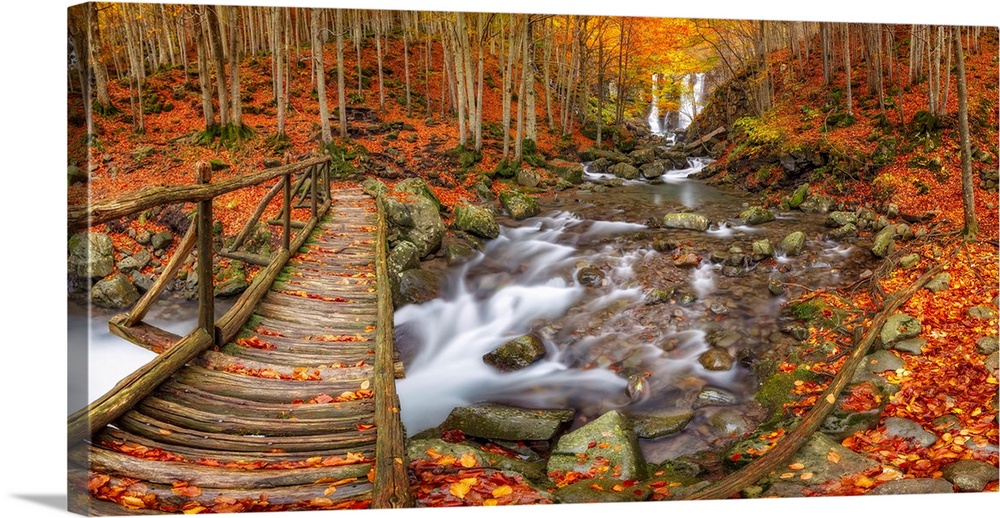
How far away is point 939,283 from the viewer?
321 cm

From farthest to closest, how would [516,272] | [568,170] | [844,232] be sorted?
[568,170], [516,272], [844,232]

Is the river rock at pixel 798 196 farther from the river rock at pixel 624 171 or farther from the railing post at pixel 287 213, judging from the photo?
the railing post at pixel 287 213

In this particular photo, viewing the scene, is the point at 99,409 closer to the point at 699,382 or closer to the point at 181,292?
the point at 181,292

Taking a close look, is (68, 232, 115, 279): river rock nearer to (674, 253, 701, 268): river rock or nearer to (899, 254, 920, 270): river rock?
(674, 253, 701, 268): river rock

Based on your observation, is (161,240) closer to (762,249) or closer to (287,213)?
(287,213)

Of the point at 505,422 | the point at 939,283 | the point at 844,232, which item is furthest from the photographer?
the point at 844,232

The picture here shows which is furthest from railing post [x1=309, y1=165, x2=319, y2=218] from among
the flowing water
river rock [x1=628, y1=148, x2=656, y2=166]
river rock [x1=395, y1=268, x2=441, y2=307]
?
river rock [x1=628, y1=148, x2=656, y2=166]

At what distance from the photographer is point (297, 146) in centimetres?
392

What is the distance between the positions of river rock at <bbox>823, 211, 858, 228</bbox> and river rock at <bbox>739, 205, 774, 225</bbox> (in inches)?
14.5

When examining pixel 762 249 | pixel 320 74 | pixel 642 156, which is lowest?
pixel 762 249

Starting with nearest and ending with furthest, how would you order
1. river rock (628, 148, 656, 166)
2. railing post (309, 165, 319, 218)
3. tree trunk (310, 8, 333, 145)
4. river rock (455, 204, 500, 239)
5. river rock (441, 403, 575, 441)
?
1. river rock (441, 403, 575, 441)
2. tree trunk (310, 8, 333, 145)
3. river rock (455, 204, 500, 239)
4. railing post (309, 165, 319, 218)
5. river rock (628, 148, 656, 166)

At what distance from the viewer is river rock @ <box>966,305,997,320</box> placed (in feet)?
10.2

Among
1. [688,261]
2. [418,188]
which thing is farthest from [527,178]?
[688,261]

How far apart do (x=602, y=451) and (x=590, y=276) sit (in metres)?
1.43
